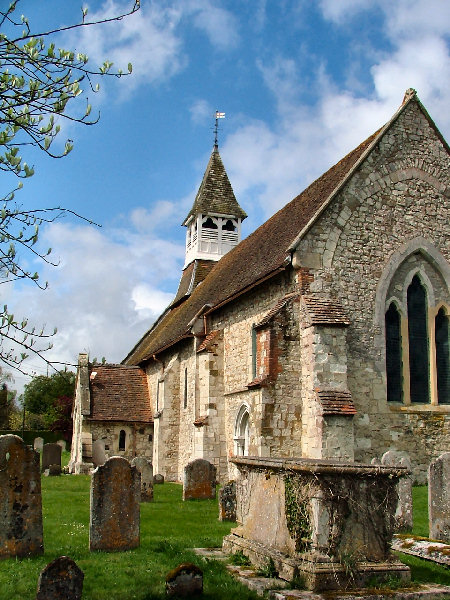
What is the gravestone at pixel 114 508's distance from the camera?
9.51 metres

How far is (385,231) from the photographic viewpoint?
674 inches

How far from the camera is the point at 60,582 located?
6.75 metres

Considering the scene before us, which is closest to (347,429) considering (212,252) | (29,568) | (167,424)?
(29,568)

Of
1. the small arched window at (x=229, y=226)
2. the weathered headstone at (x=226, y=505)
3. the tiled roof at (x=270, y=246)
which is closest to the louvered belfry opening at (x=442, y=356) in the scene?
the tiled roof at (x=270, y=246)

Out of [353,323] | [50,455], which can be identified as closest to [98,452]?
[50,455]

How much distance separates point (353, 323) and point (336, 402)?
92.8 inches

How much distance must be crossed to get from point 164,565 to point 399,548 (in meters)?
3.74

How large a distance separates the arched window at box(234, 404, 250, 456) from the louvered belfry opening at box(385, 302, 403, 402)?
175 inches

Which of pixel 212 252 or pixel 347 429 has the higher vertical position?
pixel 212 252

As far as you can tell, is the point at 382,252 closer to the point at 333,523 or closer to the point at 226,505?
the point at 226,505

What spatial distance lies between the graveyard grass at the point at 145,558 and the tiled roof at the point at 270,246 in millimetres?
6711

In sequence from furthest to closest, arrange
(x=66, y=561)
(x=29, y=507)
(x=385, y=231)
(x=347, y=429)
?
(x=385, y=231) → (x=347, y=429) → (x=29, y=507) → (x=66, y=561)

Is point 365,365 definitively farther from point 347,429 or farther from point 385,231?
point 385,231

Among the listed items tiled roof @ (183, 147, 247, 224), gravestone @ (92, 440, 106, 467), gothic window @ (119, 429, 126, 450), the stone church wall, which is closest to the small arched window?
tiled roof @ (183, 147, 247, 224)
